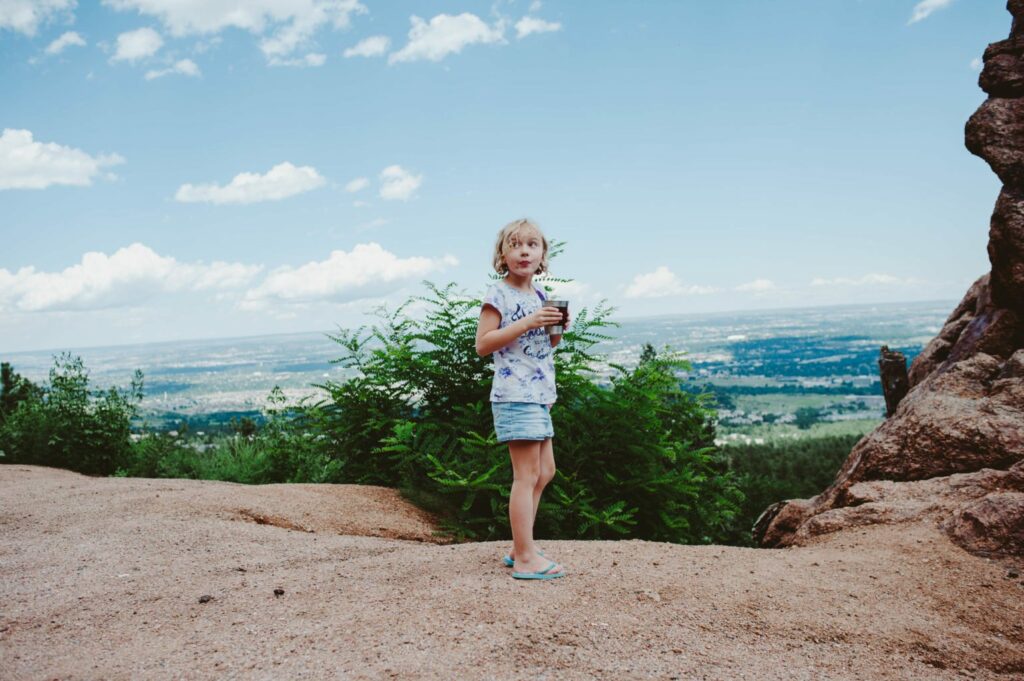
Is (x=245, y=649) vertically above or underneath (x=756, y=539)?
above

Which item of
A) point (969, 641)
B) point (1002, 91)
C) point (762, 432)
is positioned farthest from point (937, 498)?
point (762, 432)

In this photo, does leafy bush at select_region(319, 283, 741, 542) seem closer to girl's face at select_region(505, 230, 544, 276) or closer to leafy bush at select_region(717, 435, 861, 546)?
girl's face at select_region(505, 230, 544, 276)

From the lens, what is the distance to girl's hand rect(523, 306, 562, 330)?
13.6ft

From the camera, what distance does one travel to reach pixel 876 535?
5.19m

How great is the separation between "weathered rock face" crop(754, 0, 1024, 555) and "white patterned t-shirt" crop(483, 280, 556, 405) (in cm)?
278

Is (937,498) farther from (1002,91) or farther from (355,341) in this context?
(355,341)

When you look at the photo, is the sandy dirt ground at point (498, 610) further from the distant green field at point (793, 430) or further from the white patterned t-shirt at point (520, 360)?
the distant green field at point (793, 430)

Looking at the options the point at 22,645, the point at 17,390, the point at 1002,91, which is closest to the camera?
the point at 22,645

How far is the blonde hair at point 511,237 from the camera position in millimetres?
4430

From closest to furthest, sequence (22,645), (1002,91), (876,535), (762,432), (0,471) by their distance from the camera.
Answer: (22,645)
(876,535)
(1002,91)
(0,471)
(762,432)

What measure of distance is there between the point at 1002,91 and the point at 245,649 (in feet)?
25.1

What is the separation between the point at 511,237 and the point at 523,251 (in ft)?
0.37

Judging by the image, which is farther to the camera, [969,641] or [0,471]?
[0,471]

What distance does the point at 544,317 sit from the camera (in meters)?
4.16
